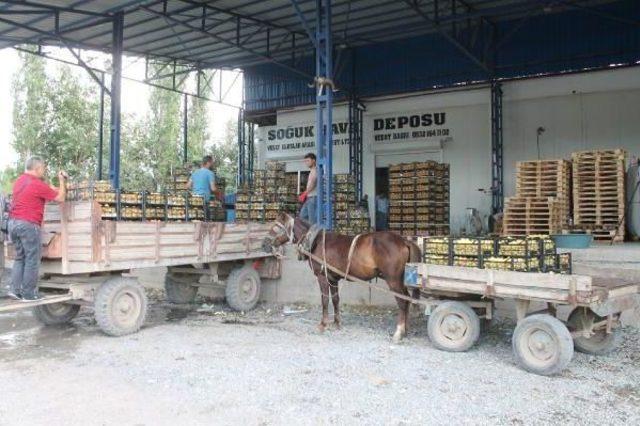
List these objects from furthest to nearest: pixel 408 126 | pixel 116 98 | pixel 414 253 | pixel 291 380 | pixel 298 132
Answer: pixel 298 132 → pixel 408 126 → pixel 116 98 → pixel 414 253 → pixel 291 380

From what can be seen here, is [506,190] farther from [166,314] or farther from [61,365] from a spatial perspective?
[61,365]

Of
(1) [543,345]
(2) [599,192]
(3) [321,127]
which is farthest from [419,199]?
(1) [543,345]

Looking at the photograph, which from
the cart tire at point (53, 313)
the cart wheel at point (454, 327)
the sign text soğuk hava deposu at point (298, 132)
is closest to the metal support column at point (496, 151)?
the sign text soğuk hava deposu at point (298, 132)

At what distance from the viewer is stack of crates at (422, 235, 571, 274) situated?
720 centimetres

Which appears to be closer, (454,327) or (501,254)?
(501,254)

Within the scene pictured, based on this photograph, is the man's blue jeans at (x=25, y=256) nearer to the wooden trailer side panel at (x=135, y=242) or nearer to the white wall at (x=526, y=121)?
the wooden trailer side panel at (x=135, y=242)

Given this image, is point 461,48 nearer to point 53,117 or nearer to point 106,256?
point 106,256

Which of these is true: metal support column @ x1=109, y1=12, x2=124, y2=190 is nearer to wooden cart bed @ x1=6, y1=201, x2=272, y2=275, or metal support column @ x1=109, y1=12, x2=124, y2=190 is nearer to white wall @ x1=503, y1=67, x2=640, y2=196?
wooden cart bed @ x1=6, y1=201, x2=272, y2=275

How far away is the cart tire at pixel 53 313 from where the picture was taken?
32.2ft

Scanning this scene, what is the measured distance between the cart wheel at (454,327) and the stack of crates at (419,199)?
11.3 m

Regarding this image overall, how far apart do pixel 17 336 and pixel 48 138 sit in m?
25.0

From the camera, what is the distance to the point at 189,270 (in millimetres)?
11625

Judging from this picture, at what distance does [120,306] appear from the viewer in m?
9.03

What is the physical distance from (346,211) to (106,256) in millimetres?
10004
